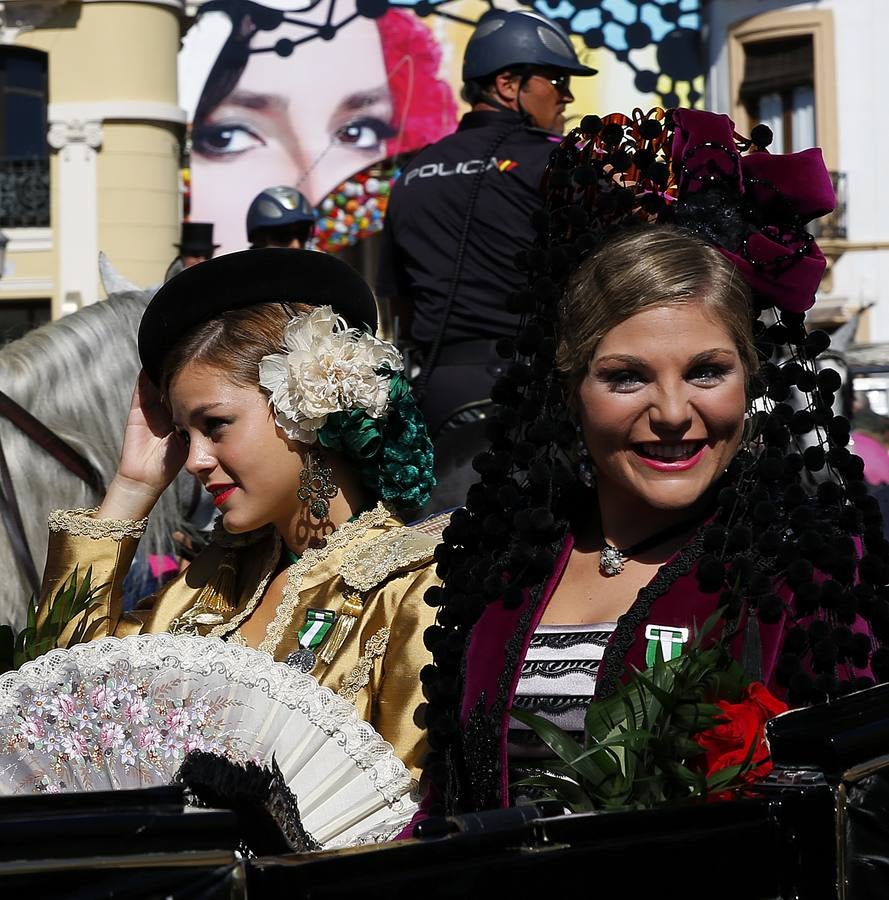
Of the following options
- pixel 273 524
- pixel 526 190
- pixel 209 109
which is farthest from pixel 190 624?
pixel 209 109

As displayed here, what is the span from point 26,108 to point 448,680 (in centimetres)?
1756

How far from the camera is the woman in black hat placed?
2.79m

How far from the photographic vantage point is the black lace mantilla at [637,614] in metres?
2.09

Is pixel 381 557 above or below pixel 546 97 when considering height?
below

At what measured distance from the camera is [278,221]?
23.3ft

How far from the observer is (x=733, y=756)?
180cm

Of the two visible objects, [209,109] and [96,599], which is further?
[209,109]

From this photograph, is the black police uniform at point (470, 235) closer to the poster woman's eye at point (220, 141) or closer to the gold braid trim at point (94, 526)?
the gold braid trim at point (94, 526)

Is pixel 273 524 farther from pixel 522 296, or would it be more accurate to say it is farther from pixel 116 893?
pixel 116 893

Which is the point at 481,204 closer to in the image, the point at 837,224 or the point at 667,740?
the point at 667,740

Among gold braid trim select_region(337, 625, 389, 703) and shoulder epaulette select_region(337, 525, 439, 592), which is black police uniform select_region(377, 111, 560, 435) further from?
gold braid trim select_region(337, 625, 389, 703)

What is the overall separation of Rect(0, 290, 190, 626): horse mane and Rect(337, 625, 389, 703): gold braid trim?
1611mm

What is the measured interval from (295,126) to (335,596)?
52.3ft

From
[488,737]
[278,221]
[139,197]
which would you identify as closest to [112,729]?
[488,737]
